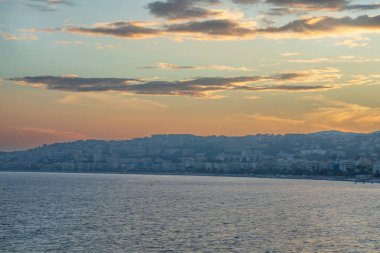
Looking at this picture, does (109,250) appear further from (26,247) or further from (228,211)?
(228,211)

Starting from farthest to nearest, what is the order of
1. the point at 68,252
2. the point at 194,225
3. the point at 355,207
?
the point at 355,207 → the point at 194,225 → the point at 68,252

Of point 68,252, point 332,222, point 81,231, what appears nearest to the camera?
point 68,252

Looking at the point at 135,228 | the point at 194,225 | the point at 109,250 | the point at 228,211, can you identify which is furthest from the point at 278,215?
the point at 109,250

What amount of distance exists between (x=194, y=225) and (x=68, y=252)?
27.8 metres

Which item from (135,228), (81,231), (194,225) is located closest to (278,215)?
(194,225)

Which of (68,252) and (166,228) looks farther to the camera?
(166,228)

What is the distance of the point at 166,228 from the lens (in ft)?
278

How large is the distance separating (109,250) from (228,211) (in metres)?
51.1

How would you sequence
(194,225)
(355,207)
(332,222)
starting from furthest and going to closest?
(355,207)
(332,222)
(194,225)

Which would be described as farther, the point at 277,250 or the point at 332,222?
the point at 332,222

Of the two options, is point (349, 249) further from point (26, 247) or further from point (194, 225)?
point (26, 247)

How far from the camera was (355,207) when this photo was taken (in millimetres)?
127500

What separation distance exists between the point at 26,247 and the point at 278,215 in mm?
50715

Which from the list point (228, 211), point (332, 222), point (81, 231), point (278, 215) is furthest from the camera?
point (228, 211)
